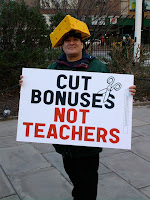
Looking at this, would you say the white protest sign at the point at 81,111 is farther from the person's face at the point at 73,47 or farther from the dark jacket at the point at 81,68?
the person's face at the point at 73,47

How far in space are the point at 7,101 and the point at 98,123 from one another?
576cm

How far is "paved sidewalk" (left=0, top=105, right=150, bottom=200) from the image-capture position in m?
3.29

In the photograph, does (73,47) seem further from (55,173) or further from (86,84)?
(55,173)

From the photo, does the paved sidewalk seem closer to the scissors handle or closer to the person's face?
the scissors handle

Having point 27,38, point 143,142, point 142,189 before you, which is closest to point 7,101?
point 27,38

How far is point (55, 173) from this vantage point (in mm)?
3816

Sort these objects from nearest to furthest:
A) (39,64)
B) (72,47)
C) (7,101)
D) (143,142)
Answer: (72,47), (143,142), (7,101), (39,64)

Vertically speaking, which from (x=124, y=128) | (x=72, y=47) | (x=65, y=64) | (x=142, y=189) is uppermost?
(x=72, y=47)

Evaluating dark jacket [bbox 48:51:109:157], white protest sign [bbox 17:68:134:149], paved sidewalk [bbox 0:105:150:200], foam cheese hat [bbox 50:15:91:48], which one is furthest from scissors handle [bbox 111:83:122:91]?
paved sidewalk [bbox 0:105:150:200]

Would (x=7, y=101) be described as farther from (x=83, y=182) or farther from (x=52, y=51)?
(x=83, y=182)

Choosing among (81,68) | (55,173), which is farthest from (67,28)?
(55,173)

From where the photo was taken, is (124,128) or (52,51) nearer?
(124,128)

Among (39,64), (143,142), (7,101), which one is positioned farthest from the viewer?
(39,64)

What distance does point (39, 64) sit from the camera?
27.8 ft
